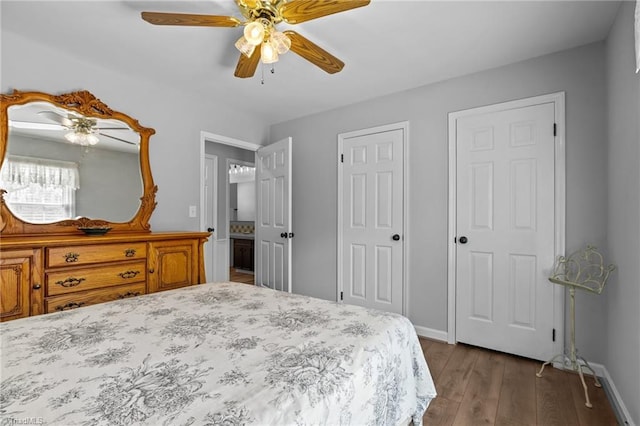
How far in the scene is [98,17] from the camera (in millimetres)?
1960

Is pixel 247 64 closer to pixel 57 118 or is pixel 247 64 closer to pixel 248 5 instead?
pixel 248 5

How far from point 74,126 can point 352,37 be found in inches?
88.2

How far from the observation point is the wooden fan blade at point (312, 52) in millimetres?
1726

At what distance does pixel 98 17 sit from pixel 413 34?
2083 mm

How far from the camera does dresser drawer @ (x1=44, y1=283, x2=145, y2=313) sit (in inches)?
75.2

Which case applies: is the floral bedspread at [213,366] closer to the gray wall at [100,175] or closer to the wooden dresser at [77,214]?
the wooden dresser at [77,214]

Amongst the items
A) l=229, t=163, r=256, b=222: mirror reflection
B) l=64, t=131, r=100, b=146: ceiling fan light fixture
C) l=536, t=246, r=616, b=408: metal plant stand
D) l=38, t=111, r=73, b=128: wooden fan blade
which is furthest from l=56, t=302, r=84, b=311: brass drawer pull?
l=229, t=163, r=256, b=222: mirror reflection

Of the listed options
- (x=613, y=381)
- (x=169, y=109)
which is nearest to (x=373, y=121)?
(x=169, y=109)

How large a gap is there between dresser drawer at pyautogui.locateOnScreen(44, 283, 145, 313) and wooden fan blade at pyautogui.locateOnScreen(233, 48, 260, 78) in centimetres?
175

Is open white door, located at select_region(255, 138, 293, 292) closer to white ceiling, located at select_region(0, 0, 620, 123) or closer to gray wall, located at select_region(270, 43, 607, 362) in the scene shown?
gray wall, located at select_region(270, 43, 607, 362)

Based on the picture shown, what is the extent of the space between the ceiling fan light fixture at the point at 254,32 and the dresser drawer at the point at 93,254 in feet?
5.61

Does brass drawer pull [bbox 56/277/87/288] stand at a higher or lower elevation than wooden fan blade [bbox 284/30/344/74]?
lower

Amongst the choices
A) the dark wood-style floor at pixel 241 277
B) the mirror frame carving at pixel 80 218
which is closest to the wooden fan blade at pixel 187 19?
the mirror frame carving at pixel 80 218

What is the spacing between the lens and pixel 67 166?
2334 mm
